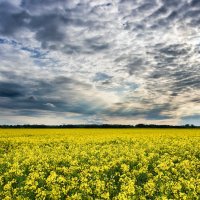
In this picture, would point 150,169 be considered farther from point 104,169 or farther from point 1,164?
point 1,164

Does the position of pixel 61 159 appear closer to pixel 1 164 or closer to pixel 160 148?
pixel 1 164

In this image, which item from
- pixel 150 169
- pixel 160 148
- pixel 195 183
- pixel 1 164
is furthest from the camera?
pixel 160 148

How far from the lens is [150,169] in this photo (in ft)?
50.6

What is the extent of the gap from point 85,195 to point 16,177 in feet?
16.0

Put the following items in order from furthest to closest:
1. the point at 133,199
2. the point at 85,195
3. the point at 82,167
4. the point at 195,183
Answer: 1. the point at 82,167
2. the point at 195,183
3. the point at 85,195
4. the point at 133,199

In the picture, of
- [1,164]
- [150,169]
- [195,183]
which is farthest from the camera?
[1,164]

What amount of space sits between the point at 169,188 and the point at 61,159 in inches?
→ 319

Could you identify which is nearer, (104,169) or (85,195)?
(85,195)

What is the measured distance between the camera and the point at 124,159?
16.7 meters

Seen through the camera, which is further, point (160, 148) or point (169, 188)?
point (160, 148)

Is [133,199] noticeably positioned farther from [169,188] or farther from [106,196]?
[169,188]

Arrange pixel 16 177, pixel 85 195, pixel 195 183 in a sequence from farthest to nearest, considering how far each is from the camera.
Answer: pixel 16 177
pixel 195 183
pixel 85 195

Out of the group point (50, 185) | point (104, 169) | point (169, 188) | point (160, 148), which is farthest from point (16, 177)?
point (160, 148)

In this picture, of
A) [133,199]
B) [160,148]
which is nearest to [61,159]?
[133,199]
